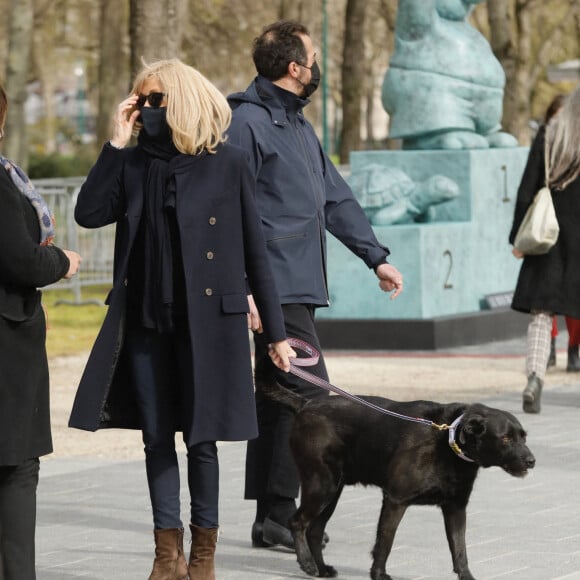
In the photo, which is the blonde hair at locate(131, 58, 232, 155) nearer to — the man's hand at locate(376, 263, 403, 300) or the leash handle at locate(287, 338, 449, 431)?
the leash handle at locate(287, 338, 449, 431)

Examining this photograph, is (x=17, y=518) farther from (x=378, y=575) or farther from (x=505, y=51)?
(x=505, y=51)

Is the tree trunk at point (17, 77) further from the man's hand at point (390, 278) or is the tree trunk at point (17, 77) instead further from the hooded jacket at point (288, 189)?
the man's hand at point (390, 278)

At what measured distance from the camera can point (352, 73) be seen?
30.4m

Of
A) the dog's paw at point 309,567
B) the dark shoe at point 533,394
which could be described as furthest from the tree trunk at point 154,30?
the dog's paw at point 309,567

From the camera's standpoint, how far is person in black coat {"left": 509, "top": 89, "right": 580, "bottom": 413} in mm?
10047

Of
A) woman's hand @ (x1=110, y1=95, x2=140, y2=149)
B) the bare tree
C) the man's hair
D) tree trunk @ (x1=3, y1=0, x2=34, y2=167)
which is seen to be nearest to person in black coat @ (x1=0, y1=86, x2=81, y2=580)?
woman's hand @ (x1=110, y1=95, x2=140, y2=149)

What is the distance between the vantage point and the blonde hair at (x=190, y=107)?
541cm

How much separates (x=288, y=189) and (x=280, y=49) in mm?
567

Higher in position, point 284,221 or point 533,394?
point 284,221

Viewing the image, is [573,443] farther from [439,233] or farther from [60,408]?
[439,233]

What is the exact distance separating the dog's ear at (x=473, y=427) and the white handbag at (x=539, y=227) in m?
4.57

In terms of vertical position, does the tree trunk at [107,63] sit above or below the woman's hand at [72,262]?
below

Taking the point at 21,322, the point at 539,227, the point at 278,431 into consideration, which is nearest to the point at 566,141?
the point at 539,227

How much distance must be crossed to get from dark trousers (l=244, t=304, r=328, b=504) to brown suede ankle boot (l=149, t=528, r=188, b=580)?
87cm
